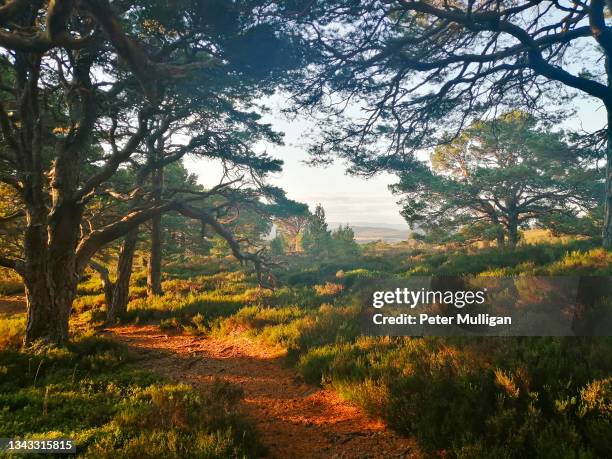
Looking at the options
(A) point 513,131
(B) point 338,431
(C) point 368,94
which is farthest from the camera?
(A) point 513,131

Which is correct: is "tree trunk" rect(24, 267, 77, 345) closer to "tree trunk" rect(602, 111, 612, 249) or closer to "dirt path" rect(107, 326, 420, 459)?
"dirt path" rect(107, 326, 420, 459)

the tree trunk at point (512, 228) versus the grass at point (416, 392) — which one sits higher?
the tree trunk at point (512, 228)

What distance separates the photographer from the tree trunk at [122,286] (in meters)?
11.9

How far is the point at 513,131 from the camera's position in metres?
18.3

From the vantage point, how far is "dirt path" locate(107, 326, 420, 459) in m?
4.06

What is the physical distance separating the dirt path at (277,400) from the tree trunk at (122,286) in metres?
2.69

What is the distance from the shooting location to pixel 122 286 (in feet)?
40.3

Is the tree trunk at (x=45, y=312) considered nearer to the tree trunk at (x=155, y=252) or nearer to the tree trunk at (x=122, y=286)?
the tree trunk at (x=122, y=286)

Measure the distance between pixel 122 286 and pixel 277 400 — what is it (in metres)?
9.40

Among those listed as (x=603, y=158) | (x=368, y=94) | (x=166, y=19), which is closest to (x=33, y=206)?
(x=166, y=19)

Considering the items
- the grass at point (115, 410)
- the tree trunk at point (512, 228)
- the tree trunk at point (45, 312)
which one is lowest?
the grass at point (115, 410)

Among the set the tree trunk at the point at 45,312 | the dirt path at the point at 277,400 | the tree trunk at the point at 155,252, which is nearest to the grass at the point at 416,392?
the dirt path at the point at 277,400

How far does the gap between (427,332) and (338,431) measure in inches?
124

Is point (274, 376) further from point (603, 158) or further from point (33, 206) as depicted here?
point (603, 158)
